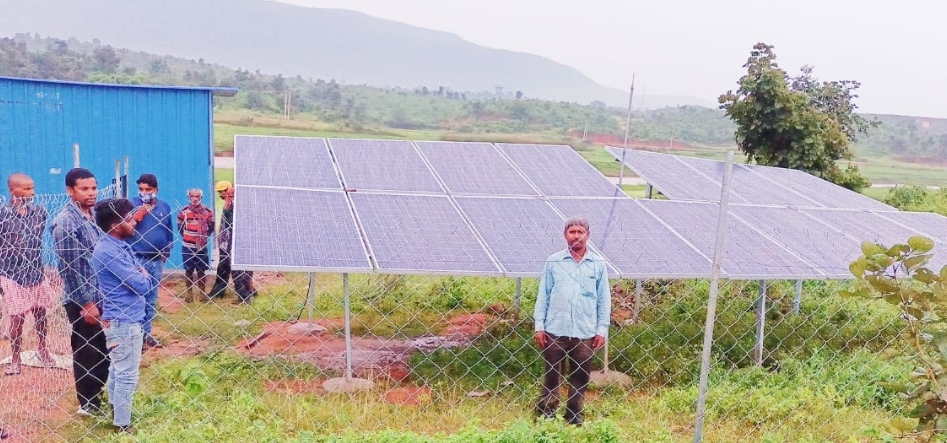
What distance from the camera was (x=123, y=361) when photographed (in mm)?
5438

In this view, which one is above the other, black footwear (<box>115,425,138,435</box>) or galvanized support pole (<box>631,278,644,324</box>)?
galvanized support pole (<box>631,278,644,324</box>)

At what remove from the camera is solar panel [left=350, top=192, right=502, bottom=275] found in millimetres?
6047

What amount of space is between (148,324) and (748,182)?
306 inches

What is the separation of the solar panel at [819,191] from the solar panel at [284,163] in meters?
6.29

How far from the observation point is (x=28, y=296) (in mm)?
6453

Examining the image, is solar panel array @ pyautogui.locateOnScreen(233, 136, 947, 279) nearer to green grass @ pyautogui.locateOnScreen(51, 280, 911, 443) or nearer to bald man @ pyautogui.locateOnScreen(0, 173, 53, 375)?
green grass @ pyautogui.locateOnScreen(51, 280, 911, 443)

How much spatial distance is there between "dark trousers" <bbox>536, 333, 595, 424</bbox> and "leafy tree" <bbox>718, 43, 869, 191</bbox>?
29.7 ft

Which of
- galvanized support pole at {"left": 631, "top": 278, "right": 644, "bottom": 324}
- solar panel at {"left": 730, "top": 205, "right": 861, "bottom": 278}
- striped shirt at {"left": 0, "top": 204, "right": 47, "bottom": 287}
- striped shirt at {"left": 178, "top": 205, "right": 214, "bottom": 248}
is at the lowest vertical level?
galvanized support pole at {"left": 631, "top": 278, "right": 644, "bottom": 324}

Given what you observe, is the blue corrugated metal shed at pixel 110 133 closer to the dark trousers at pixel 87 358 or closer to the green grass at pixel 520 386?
the green grass at pixel 520 386

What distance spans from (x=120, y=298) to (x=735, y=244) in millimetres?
5496

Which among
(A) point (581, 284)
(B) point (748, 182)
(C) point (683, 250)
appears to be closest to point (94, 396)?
(A) point (581, 284)

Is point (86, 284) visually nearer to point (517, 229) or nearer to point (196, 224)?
point (517, 229)

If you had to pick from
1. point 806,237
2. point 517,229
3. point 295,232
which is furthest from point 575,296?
point 806,237

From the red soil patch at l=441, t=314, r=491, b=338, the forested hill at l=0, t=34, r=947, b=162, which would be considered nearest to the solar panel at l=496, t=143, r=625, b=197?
the red soil patch at l=441, t=314, r=491, b=338
